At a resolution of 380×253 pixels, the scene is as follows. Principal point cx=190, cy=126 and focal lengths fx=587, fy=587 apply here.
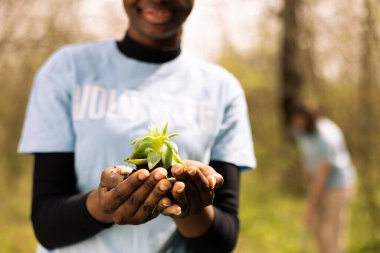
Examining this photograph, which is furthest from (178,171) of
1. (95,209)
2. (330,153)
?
(330,153)

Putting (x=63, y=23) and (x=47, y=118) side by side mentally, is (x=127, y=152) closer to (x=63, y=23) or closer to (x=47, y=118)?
(x=47, y=118)

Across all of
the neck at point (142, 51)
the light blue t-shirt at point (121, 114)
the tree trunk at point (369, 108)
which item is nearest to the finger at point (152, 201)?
Answer: the light blue t-shirt at point (121, 114)

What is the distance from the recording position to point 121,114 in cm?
176

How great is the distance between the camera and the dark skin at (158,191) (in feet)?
4.34

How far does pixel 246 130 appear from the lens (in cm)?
194

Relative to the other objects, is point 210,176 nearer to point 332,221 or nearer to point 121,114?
point 121,114

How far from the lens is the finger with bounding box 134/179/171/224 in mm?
1301

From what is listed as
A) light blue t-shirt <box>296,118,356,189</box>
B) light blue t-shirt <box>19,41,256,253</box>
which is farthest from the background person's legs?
light blue t-shirt <box>19,41,256,253</box>

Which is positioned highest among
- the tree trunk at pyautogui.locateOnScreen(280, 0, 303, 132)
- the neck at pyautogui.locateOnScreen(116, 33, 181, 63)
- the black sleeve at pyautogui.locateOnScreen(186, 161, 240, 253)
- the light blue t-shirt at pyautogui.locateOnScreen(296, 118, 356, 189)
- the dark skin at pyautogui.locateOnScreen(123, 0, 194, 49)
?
the dark skin at pyautogui.locateOnScreen(123, 0, 194, 49)

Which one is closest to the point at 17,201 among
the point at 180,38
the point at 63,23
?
the point at 63,23

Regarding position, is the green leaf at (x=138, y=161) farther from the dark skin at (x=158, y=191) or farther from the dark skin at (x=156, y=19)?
the dark skin at (x=156, y=19)

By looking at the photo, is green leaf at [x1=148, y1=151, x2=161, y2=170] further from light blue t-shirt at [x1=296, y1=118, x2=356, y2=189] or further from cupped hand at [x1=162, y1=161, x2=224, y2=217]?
light blue t-shirt at [x1=296, y1=118, x2=356, y2=189]

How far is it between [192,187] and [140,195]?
150 millimetres

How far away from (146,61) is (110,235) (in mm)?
567
